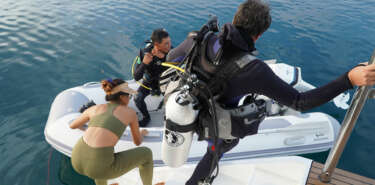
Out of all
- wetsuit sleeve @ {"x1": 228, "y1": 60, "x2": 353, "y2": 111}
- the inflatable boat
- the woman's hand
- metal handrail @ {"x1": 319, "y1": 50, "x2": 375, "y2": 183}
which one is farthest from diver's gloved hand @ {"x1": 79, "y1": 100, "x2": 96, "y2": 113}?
the woman's hand

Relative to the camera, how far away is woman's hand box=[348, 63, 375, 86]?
4.28ft

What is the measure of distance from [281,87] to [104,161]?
1.67 meters

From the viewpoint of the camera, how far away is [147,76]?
12.4 ft

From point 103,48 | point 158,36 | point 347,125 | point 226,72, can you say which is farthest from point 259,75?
point 103,48

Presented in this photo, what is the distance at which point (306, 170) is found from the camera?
8.02 feet

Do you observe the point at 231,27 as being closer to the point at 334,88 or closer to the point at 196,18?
the point at 334,88

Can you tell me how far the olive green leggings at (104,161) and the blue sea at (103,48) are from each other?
1607 millimetres

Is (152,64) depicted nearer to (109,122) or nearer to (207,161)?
(109,122)

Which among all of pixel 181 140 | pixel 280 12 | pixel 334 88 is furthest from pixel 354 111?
pixel 280 12

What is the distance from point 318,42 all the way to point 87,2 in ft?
34.7

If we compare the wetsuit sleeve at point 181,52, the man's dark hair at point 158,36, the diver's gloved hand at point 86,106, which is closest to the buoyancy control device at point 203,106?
the wetsuit sleeve at point 181,52

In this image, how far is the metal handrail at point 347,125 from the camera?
5.84 feet

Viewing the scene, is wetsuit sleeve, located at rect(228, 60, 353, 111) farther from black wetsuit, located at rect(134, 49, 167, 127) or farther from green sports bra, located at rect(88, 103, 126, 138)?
black wetsuit, located at rect(134, 49, 167, 127)

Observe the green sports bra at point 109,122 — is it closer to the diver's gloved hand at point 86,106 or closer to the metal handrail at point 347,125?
the diver's gloved hand at point 86,106
